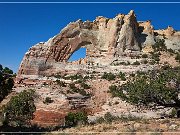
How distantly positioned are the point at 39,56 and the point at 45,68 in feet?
10.2

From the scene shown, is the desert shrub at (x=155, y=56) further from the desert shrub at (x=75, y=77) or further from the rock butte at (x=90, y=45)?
the desert shrub at (x=75, y=77)

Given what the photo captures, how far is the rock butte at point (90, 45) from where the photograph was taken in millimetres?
71188

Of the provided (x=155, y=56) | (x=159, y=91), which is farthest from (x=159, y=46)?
(x=159, y=91)

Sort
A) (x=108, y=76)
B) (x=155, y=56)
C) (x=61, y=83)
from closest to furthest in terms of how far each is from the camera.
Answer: (x=61, y=83), (x=108, y=76), (x=155, y=56)

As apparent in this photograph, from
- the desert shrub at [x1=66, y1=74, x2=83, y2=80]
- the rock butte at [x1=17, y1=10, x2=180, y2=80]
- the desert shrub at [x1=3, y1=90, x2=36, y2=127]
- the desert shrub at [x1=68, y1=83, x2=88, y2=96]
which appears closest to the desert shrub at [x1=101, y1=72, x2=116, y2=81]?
the desert shrub at [x1=66, y1=74, x2=83, y2=80]

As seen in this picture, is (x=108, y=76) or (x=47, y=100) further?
(x=108, y=76)

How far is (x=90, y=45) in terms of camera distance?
74.8 metres

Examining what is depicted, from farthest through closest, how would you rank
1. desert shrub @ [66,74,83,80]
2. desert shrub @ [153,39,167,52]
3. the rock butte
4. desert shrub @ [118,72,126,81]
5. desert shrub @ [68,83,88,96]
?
desert shrub @ [153,39,167,52] < the rock butte < desert shrub @ [66,74,83,80] < desert shrub @ [118,72,126,81] < desert shrub @ [68,83,88,96]

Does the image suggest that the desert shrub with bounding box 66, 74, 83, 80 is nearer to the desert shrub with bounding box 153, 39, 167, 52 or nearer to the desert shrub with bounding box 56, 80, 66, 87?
the desert shrub with bounding box 56, 80, 66, 87

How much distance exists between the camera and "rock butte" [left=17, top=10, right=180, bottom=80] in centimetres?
7119

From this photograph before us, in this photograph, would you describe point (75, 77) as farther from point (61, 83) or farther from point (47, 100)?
point (47, 100)

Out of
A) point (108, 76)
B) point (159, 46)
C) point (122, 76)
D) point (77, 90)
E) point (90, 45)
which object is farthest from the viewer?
point (90, 45)

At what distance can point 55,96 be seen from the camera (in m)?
53.2

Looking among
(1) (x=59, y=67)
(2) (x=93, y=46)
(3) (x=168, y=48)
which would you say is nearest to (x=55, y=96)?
(1) (x=59, y=67)
